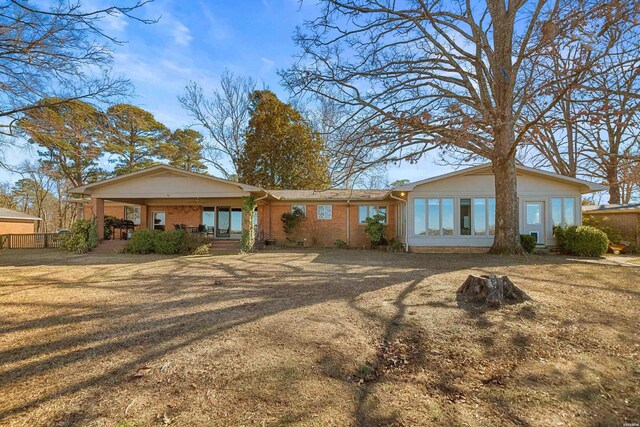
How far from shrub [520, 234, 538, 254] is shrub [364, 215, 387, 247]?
572cm

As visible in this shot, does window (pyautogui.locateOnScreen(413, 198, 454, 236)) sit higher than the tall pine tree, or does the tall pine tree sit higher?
the tall pine tree

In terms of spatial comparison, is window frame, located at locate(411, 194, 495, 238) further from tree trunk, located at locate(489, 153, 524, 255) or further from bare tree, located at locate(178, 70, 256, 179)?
bare tree, located at locate(178, 70, 256, 179)

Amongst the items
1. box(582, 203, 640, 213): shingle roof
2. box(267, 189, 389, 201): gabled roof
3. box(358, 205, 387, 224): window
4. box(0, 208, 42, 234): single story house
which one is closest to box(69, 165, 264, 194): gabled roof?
box(267, 189, 389, 201): gabled roof

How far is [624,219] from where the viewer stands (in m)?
16.0

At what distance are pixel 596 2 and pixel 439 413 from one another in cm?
744

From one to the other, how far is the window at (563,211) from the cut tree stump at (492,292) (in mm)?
10783

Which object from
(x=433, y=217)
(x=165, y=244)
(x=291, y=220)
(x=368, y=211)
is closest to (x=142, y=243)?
(x=165, y=244)

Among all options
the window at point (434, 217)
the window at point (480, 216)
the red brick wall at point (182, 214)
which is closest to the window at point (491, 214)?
the window at point (480, 216)

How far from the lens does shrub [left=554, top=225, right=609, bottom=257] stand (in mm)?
12062

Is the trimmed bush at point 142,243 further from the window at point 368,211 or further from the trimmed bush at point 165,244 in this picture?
the window at point 368,211

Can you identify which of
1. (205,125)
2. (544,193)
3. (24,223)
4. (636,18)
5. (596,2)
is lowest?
(24,223)

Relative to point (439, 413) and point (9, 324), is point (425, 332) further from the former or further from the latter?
point (9, 324)

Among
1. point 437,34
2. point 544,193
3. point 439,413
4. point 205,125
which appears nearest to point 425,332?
point 439,413

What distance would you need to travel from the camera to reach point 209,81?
26.4 metres
